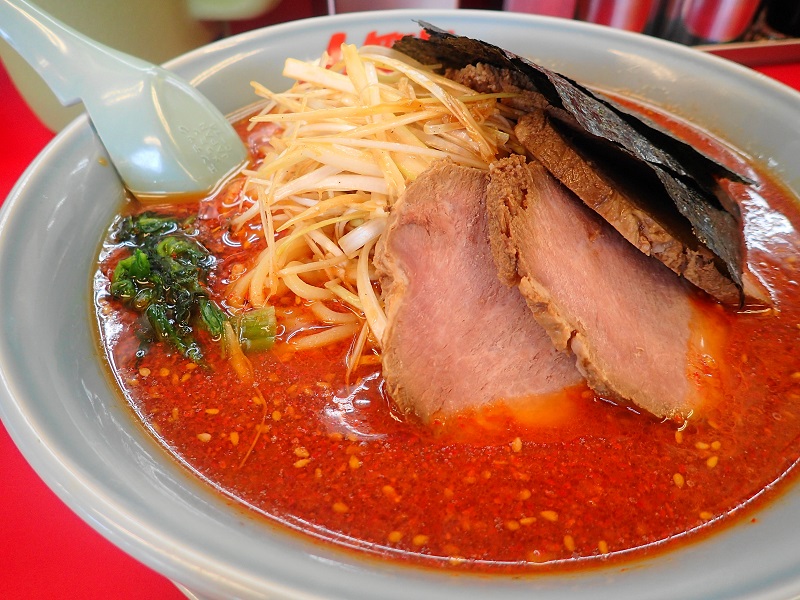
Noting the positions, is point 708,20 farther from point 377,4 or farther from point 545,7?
point 377,4

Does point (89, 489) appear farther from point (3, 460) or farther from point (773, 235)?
point (773, 235)

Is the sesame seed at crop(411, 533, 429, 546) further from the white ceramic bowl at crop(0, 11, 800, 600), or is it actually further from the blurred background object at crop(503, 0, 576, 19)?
the blurred background object at crop(503, 0, 576, 19)

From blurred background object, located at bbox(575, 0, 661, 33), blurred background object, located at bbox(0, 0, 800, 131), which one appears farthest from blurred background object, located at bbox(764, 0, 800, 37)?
blurred background object, located at bbox(575, 0, 661, 33)

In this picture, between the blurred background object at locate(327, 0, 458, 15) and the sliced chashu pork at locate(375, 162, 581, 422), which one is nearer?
the sliced chashu pork at locate(375, 162, 581, 422)

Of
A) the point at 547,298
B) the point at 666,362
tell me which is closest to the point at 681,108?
the point at 666,362

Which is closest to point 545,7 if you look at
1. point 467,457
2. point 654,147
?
point 654,147

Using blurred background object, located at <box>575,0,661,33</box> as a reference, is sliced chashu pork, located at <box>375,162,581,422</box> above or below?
below

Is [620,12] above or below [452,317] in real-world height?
above
